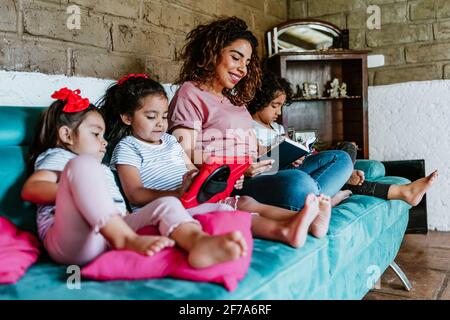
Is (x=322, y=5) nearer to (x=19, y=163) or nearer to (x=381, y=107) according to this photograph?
(x=381, y=107)

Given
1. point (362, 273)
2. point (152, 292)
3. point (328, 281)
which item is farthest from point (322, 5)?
point (152, 292)

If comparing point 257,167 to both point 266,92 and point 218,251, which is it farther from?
point 266,92

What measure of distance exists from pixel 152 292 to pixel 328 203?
63cm

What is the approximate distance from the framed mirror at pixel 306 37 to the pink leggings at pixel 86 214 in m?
2.48

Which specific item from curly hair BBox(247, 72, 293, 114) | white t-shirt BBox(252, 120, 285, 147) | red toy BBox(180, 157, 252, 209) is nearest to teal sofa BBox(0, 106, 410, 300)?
red toy BBox(180, 157, 252, 209)

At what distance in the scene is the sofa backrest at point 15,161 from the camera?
131 centimetres

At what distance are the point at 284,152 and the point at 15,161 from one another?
1024 mm

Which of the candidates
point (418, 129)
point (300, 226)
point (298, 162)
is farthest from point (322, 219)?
point (418, 129)

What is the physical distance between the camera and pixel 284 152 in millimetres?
1823

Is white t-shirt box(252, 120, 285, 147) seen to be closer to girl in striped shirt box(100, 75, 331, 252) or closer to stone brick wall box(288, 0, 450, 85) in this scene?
girl in striped shirt box(100, 75, 331, 252)

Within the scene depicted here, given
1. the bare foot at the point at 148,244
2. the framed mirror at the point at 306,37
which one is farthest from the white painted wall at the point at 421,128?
the bare foot at the point at 148,244

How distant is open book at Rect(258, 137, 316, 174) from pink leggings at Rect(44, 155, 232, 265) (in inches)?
28.1

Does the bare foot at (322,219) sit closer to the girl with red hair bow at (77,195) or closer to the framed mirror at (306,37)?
the girl with red hair bow at (77,195)

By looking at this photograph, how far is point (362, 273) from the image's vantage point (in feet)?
5.25
